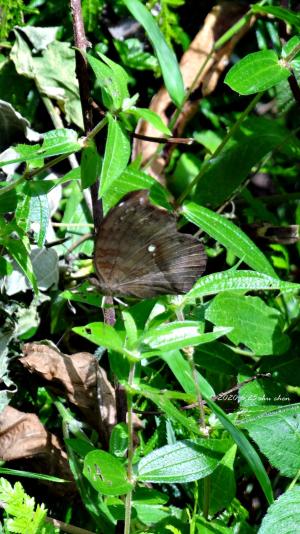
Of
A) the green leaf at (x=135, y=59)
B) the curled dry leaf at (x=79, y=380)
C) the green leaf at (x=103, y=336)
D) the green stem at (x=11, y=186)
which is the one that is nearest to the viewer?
the green leaf at (x=103, y=336)

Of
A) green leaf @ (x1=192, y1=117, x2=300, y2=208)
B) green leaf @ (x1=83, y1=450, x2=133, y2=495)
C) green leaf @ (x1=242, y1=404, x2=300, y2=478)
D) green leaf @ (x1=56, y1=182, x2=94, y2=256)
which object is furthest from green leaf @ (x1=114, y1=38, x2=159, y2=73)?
green leaf @ (x1=83, y1=450, x2=133, y2=495)

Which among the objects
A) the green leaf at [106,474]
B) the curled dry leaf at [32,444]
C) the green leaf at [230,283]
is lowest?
the curled dry leaf at [32,444]

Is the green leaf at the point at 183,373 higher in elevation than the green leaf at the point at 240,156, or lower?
lower

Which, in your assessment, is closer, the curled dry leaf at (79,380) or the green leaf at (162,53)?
the green leaf at (162,53)

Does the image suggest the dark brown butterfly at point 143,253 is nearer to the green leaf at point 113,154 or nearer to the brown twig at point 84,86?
the green leaf at point 113,154

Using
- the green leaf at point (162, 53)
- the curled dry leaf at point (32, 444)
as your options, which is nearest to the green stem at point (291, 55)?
the green leaf at point (162, 53)

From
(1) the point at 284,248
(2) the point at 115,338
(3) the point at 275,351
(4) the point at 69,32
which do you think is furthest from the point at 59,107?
(2) the point at 115,338

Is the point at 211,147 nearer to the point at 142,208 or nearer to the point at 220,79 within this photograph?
the point at 220,79
